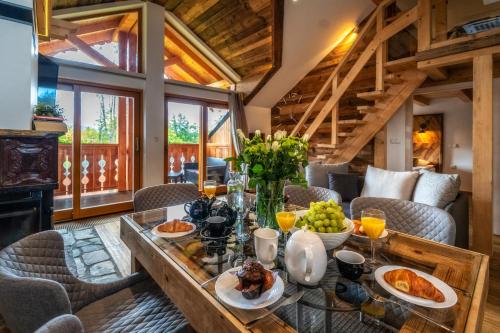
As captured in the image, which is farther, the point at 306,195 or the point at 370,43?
the point at 370,43

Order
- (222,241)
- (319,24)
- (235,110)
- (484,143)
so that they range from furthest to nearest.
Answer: (235,110) → (319,24) → (484,143) → (222,241)

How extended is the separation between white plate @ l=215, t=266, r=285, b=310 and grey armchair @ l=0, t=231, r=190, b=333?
37 cm

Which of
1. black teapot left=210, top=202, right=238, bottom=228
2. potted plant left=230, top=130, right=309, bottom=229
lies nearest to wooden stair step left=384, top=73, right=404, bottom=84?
potted plant left=230, top=130, right=309, bottom=229

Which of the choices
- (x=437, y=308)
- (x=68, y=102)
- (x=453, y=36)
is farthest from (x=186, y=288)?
(x=68, y=102)

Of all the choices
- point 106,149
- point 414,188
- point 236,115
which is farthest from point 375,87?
point 106,149

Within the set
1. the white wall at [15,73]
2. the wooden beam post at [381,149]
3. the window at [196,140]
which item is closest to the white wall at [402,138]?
the wooden beam post at [381,149]

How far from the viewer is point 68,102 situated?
379 cm

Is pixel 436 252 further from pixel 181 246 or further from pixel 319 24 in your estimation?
pixel 319 24

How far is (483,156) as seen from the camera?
2.63 metres

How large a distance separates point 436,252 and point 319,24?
4.77 metres

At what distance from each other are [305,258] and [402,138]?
469 centimetres

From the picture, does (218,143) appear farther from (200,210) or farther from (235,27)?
(200,210)

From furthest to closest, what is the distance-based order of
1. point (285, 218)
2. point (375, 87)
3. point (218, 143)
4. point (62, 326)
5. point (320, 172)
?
point (218, 143) → point (375, 87) → point (320, 172) → point (285, 218) → point (62, 326)

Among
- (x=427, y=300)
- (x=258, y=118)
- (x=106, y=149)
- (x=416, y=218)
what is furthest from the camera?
(x=258, y=118)
